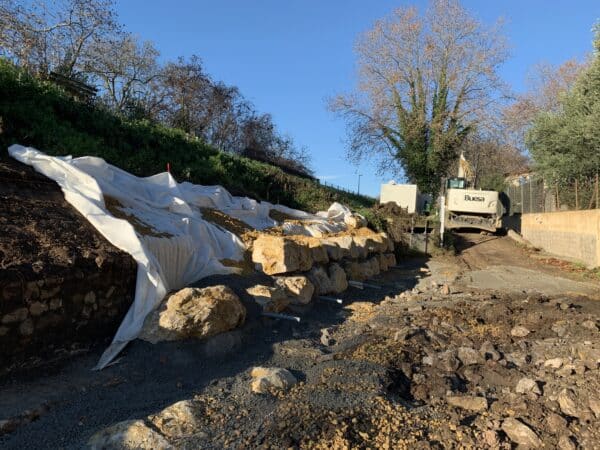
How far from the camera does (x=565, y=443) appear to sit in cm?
321

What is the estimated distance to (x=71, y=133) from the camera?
924 cm

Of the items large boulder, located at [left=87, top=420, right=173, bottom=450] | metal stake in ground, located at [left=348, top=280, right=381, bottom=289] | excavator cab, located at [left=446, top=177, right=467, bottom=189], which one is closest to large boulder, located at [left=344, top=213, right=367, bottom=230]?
metal stake in ground, located at [left=348, top=280, right=381, bottom=289]

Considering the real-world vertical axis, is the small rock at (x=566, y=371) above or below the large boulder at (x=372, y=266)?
below

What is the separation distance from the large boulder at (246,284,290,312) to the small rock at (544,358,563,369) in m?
3.35

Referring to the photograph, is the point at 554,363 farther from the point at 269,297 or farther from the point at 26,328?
the point at 26,328

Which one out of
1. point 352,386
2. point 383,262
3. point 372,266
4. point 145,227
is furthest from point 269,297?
point 383,262

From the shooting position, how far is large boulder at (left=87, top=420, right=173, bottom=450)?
2996 mm

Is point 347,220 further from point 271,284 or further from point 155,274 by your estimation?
point 155,274

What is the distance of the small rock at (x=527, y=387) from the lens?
13.5ft

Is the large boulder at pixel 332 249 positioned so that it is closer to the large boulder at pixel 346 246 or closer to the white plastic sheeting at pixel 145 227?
the large boulder at pixel 346 246

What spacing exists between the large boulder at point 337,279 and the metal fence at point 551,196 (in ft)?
29.2

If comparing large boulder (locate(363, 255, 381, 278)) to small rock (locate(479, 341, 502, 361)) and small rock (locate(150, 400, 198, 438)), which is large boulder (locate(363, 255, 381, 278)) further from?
small rock (locate(150, 400, 198, 438))

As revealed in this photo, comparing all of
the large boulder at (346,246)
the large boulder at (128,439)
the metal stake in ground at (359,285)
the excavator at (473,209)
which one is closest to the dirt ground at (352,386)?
the large boulder at (128,439)

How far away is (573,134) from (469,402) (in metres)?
13.3
